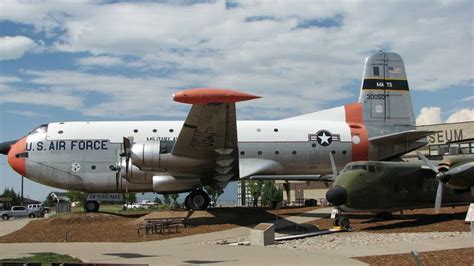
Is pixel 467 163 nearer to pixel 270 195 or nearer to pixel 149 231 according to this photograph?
pixel 149 231

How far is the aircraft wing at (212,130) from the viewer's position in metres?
17.6

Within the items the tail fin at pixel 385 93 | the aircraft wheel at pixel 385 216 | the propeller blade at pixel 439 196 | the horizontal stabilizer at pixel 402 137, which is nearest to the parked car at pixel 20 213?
the tail fin at pixel 385 93

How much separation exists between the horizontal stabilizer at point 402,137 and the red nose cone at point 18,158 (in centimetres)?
1810

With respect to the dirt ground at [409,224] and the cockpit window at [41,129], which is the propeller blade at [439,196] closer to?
the dirt ground at [409,224]

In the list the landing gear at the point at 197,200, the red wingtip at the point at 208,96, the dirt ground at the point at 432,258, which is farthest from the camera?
the landing gear at the point at 197,200

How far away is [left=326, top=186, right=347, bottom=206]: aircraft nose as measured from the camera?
58.2ft

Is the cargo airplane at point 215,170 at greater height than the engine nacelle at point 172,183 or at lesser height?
greater

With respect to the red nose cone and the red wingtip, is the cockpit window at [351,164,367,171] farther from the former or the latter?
the red nose cone

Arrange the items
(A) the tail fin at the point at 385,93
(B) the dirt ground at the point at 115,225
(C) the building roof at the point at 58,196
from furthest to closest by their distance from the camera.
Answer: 1. (C) the building roof at the point at 58,196
2. (A) the tail fin at the point at 385,93
3. (B) the dirt ground at the point at 115,225

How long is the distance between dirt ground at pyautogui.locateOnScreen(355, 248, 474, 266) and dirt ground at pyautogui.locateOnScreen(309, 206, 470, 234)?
16.5 ft

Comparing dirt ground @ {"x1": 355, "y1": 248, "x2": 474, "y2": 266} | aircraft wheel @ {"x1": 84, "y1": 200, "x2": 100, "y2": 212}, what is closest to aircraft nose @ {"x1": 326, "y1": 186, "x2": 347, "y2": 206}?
dirt ground @ {"x1": 355, "y1": 248, "x2": 474, "y2": 266}

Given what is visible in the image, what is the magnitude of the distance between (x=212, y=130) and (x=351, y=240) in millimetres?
7399

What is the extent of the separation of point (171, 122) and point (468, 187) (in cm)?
1465

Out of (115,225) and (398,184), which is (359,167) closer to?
(398,184)
